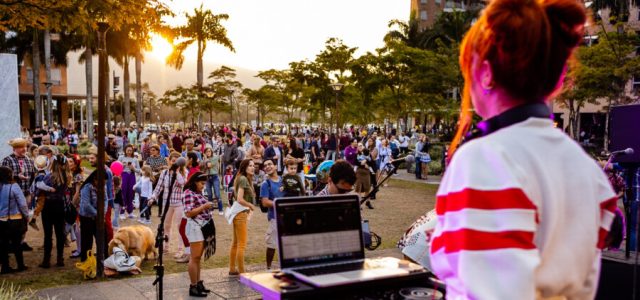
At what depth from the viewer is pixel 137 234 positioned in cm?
967

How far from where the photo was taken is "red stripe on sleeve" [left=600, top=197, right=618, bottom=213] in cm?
165

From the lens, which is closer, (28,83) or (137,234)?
(137,234)

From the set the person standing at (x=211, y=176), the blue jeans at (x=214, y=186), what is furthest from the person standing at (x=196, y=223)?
the blue jeans at (x=214, y=186)

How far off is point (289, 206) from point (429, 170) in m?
24.5

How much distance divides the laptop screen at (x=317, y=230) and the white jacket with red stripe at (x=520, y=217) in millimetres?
1080

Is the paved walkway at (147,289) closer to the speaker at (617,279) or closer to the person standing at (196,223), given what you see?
the person standing at (196,223)

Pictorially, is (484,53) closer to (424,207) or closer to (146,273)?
(146,273)

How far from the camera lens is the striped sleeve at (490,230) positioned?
130 cm

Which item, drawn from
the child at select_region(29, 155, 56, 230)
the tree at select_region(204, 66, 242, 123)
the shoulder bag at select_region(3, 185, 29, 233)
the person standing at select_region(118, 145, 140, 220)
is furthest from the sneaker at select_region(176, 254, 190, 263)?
the tree at select_region(204, 66, 242, 123)

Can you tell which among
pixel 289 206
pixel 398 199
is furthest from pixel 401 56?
pixel 289 206

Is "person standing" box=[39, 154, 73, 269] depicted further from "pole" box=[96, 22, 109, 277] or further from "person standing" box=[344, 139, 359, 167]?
"person standing" box=[344, 139, 359, 167]

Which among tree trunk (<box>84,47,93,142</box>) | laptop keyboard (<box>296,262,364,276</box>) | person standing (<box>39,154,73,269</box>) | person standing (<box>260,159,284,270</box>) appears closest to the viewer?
laptop keyboard (<box>296,262,364,276</box>)

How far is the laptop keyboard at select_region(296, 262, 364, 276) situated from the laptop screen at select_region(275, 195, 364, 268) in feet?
0.22

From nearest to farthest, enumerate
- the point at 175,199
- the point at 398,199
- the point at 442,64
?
the point at 175,199 → the point at 398,199 → the point at 442,64
